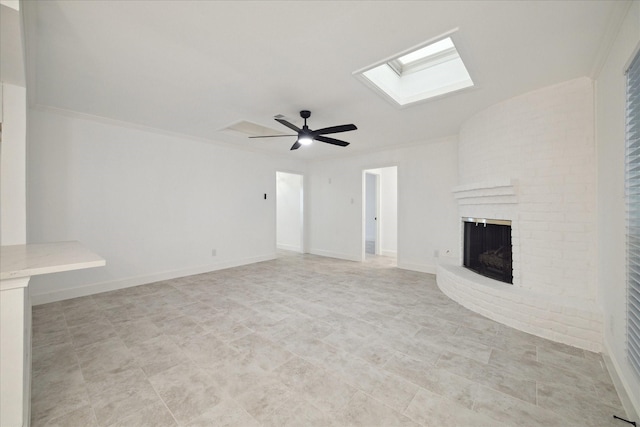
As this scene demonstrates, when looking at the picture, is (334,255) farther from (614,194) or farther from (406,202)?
(614,194)

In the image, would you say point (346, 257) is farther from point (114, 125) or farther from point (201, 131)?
point (114, 125)

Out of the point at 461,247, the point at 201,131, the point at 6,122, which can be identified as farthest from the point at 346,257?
the point at 6,122

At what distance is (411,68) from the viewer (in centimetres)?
299

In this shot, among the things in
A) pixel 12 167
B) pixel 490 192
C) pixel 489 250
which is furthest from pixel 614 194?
pixel 12 167

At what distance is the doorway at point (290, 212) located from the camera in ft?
24.0

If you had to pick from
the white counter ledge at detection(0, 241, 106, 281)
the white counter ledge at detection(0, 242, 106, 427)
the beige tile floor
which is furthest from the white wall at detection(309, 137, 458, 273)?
the white counter ledge at detection(0, 242, 106, 427)

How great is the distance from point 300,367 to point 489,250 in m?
2.98

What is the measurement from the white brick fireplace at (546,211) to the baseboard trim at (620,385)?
0.51 ft

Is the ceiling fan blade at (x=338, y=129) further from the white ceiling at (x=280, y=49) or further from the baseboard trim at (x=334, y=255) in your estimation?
the baseboard trim at (x=334, y=255)

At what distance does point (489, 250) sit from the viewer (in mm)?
3510

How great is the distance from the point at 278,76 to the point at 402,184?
348cm

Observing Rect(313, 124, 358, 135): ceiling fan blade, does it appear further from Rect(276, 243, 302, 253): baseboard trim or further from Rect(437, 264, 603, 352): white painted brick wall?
Rect(276, 243, 302, 253): baseboard trim

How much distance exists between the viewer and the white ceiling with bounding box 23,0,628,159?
1690 millimetres

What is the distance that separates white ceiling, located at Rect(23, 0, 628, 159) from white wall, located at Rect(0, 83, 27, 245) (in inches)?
19.0
